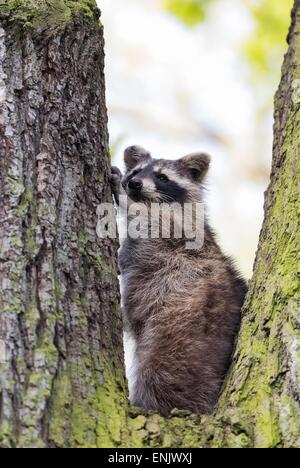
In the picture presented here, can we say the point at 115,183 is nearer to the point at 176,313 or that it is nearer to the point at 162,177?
the point at 176,313

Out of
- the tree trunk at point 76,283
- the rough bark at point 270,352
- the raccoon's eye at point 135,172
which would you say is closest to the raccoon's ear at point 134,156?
the raccoon's eye at point 135,172

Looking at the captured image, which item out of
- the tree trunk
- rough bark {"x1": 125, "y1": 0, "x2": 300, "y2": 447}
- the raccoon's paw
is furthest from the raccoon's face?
the tree trunk

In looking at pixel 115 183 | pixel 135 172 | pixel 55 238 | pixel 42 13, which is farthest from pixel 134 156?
pixel 55 238

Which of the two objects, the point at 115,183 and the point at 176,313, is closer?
the point at 115,183

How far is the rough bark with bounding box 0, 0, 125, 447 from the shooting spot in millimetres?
3674

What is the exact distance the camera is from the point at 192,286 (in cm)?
627

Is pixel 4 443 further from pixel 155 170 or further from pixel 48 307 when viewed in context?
pixel 155 170

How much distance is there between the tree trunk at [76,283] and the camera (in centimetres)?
373

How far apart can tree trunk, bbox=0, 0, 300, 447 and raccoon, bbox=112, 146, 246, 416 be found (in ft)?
2.70

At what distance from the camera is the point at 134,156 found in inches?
338

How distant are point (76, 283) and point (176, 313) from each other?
6.24 ft

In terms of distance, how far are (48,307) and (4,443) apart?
2.72 feet

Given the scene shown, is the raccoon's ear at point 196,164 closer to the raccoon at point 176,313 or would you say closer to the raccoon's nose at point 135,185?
the raccoon at point 176,313

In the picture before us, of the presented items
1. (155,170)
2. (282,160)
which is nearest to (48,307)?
(282,160)
